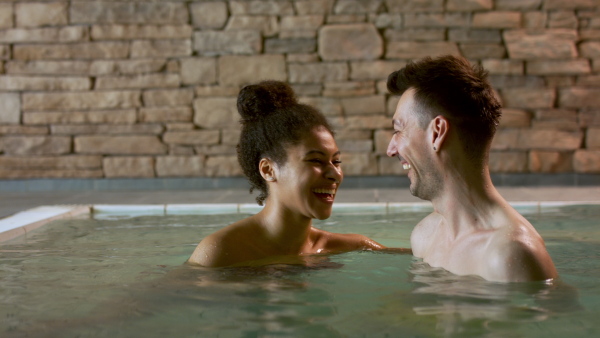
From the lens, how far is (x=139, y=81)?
7.20m

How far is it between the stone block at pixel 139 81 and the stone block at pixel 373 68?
1.89 m

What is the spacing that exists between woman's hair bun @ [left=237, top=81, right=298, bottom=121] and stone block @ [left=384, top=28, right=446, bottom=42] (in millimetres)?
4633

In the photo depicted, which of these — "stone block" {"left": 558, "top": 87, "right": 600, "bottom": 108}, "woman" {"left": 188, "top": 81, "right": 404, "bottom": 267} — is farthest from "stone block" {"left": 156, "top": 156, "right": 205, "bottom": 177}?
"woman" {"left": 188, "top": 81, "right": 404, "bottom": 267}

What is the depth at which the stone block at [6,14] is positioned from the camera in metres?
7.25

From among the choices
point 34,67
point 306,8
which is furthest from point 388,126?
point 34,67

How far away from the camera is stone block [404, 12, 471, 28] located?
7.05 metres

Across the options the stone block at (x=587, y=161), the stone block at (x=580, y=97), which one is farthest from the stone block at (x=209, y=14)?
the stone block at (x=587, y=161)

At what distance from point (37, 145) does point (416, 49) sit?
4200mm

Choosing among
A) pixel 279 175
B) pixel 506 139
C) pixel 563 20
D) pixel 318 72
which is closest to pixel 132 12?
pixel 318 72

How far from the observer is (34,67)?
7262mm

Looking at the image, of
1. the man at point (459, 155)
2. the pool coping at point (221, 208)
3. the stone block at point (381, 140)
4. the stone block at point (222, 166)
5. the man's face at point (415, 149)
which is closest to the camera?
the man at point (459, 155)

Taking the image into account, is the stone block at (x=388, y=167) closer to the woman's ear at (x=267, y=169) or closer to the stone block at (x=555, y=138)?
the stone block at (x=555, y=138)

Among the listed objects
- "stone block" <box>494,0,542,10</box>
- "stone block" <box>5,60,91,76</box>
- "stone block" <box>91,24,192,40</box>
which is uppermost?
"stone block" <box>494,0,542,10</box>

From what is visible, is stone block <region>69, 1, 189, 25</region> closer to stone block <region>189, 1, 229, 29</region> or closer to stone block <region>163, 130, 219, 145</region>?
stone block <region>189, 1, 229, 29</region>
